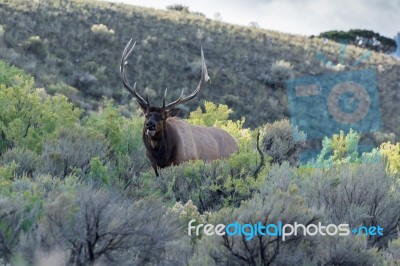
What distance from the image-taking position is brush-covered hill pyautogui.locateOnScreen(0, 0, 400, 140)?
1163 inches

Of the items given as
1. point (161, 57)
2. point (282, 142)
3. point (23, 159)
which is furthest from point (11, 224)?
point (161, 57)

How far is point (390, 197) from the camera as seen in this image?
26.5 feet

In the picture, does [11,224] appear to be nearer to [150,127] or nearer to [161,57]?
[150,127]

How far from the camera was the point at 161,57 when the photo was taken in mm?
34594

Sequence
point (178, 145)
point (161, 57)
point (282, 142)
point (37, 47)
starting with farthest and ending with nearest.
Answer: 1. point (161, 57)
2. point (37, 47)
3. point (282, 142)
4. point (178, 145)

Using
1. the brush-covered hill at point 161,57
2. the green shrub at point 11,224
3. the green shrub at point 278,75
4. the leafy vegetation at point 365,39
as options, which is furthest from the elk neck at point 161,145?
the leafy vegetation at point 365,39

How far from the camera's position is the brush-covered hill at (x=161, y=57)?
29.5 m

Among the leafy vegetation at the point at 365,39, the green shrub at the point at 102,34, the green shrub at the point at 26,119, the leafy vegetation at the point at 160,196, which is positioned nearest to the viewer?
the leafy vegetation at the point at 160,196

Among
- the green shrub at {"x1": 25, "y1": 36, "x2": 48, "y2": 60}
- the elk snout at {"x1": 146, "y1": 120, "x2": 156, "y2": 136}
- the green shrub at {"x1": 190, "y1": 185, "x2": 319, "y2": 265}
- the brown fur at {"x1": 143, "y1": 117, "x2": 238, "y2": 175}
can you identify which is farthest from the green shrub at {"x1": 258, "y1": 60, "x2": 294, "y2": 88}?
the green shrub at {"x1": 190, "y1": 185, "x2": 319, "y2": 265}

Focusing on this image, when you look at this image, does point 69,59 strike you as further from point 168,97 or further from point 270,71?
point 270,71

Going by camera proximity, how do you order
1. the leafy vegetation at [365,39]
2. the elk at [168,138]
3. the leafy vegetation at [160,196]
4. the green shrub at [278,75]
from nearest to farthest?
1. the leafy vegetation at [160,196]
2. the elk at [168,138]
3. the green shrub at [278,75]
4. the leafy vegetation at [365,39]

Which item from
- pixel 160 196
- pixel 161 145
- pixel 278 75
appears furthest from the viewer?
pixel 278 75

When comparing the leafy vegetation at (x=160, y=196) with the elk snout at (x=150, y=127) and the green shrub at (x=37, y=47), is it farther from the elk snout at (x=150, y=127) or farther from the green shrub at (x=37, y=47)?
the green shrub at (x=37, y=47)

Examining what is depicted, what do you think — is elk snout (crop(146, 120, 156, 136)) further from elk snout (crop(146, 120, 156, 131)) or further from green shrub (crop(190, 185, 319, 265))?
green shrub (crop(190, 185, 319, 265))
